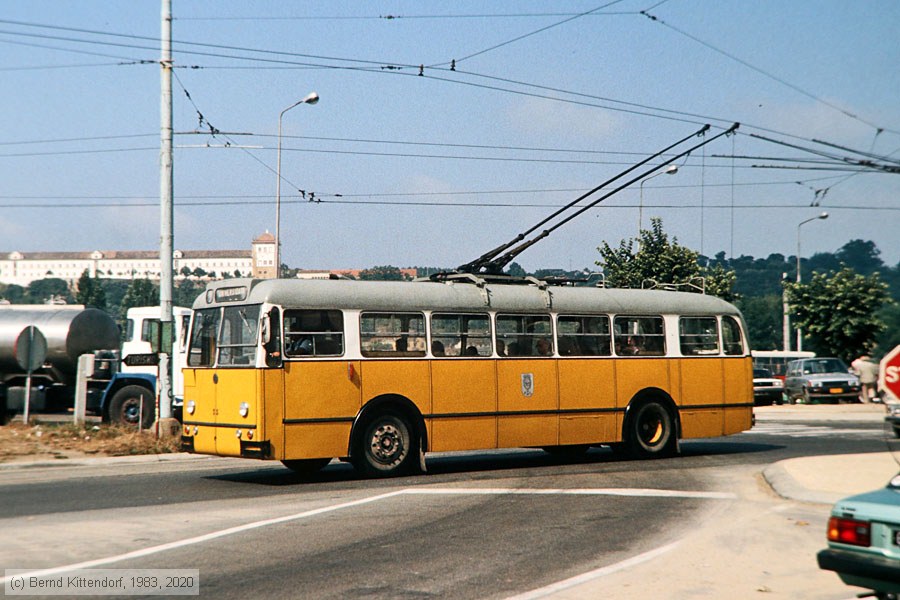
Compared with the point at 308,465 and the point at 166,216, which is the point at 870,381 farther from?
the point at 166,216

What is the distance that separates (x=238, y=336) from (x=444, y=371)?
3.08 meters

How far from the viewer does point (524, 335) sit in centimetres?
1662

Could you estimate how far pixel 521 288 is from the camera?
1698 cm

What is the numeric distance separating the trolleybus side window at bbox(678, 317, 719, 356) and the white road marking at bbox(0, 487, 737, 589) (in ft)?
18.7

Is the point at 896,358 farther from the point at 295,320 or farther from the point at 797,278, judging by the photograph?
the point at 797,278

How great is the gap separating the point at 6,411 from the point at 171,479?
1347cm

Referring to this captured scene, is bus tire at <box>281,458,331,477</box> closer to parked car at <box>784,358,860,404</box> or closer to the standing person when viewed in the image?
the standing person

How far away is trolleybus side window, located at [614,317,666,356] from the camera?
17750mm

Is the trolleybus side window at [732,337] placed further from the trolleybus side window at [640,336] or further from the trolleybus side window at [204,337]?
the trolleybus side window at [204,337]

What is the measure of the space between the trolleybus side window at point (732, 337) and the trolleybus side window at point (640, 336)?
5.07 ft

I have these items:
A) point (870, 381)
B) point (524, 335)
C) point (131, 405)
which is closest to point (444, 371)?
point (524, 335)

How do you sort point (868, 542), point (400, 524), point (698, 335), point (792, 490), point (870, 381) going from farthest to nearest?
point (698, 335) → point (792, 490) → point (870, 381) → point (400, 524) → point (868, 542)

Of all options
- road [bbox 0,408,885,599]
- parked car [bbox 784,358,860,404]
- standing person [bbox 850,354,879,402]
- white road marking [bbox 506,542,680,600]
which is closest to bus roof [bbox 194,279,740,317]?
road [bbox 0,408,885,599]

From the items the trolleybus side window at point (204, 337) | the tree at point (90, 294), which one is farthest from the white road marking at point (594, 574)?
the tree at point (90, 294)
